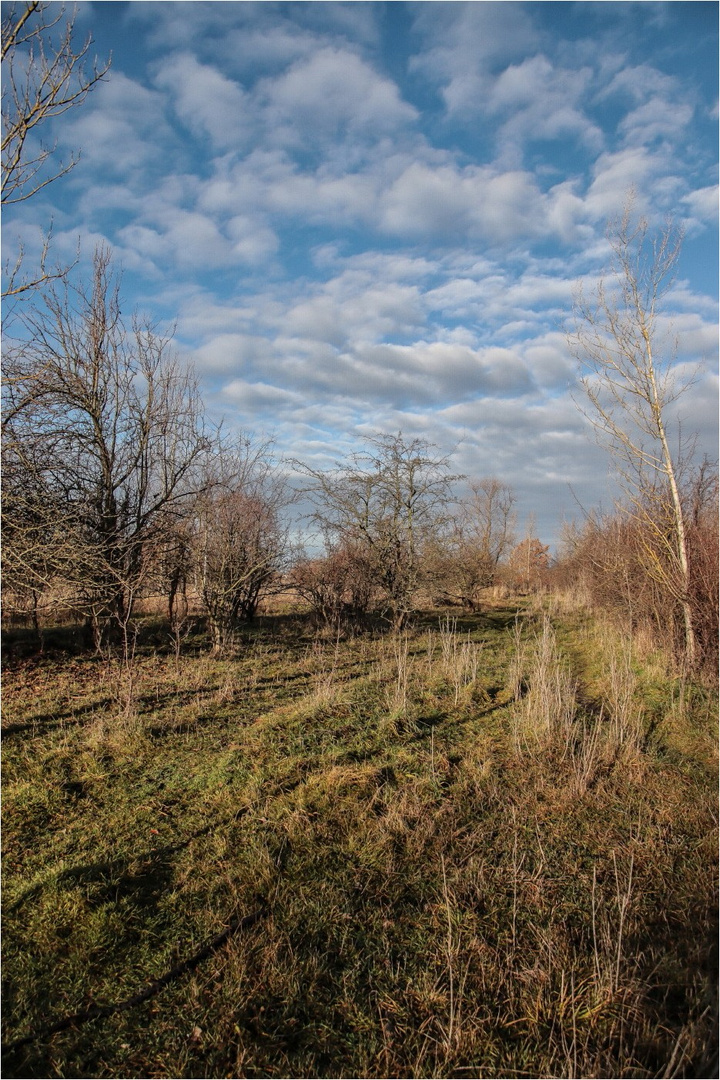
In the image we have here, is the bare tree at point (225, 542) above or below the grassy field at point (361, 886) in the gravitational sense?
above

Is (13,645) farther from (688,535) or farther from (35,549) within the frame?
(688,535)

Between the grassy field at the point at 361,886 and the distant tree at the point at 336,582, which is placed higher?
the distant tree at the point at 336,582

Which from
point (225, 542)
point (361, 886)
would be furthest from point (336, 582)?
point (361, 886)

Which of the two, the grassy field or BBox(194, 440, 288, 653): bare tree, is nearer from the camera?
the grassy field

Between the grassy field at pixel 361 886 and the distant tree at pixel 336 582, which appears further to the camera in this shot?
the distant tree at pixel 336 582

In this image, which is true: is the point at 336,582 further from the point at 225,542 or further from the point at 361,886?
the point at 361,886

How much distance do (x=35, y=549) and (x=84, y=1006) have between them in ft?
17.1

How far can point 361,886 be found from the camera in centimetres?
359

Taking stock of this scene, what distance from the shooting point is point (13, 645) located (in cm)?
963

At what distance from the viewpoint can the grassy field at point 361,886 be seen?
99.9 inches

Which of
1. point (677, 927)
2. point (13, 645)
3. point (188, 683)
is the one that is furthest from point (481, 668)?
point (13, 645)

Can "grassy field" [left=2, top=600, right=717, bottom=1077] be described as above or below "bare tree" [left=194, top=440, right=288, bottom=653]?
below

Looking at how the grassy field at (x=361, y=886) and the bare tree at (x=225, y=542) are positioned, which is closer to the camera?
the grassy field at (x=361, y=886)

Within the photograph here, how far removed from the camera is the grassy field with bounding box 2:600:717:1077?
2537 millimetres
